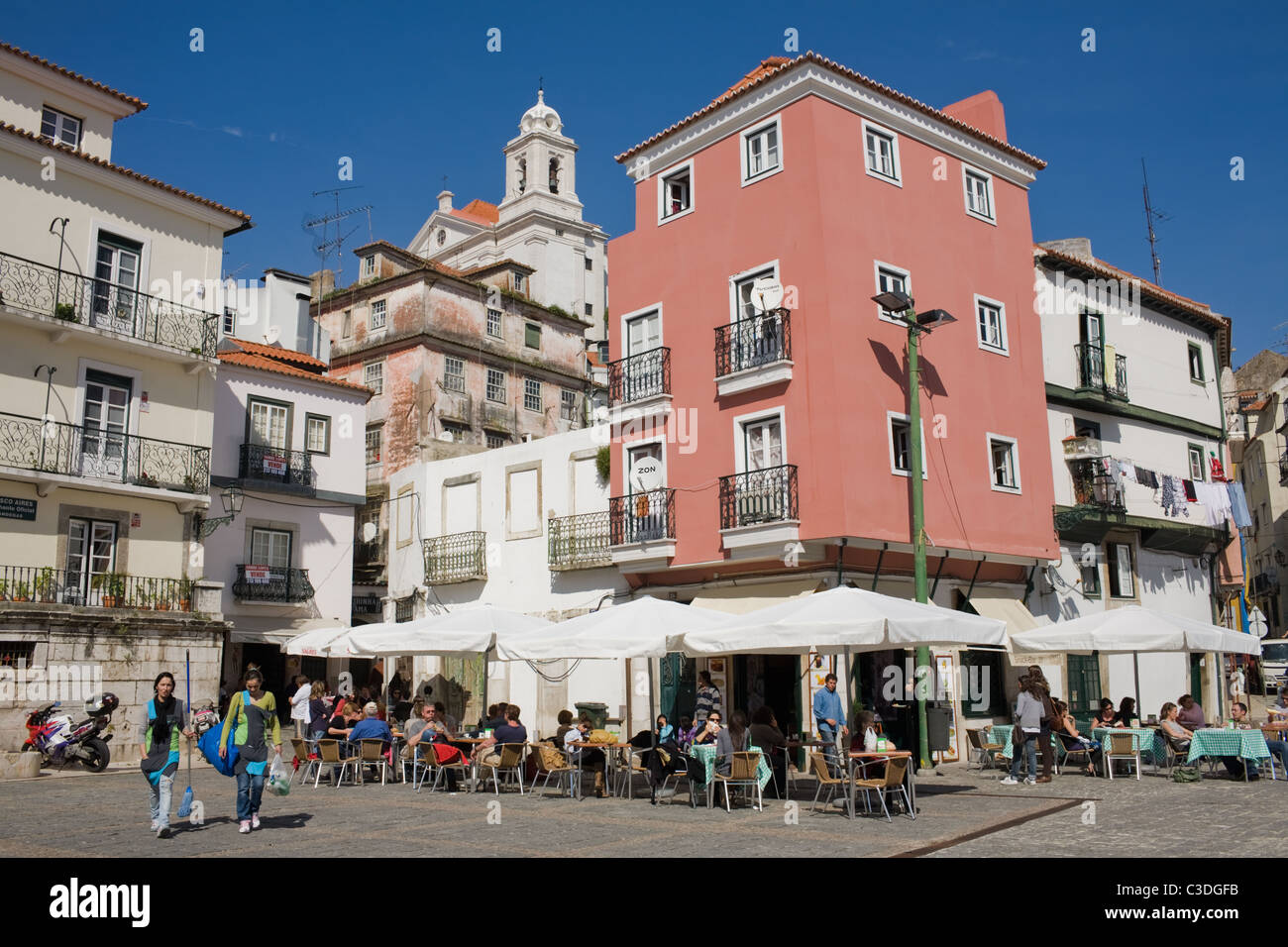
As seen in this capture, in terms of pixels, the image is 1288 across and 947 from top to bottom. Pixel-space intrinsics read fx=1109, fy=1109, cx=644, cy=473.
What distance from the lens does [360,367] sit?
44750 mm

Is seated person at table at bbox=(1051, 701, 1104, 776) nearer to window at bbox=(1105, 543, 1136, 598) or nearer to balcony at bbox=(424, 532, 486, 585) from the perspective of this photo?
window at bbox=(1105, 543, 1136, 598)

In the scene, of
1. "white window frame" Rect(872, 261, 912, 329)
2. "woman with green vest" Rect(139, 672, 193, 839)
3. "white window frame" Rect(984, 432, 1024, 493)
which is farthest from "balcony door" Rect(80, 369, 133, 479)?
"white window frame" Rect(984, 432, 1024, 493)

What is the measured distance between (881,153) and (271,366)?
1822 cm

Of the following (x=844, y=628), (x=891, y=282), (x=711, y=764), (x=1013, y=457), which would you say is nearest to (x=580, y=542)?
(x=891, y=282)

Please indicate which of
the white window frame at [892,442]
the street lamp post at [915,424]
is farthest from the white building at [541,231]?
the street lamp post at [915,424]

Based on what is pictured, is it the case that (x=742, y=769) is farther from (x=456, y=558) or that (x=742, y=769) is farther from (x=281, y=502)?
(x=281, y=502)

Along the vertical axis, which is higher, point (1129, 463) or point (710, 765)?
point (1129, 463)

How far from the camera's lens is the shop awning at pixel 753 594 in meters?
22.0

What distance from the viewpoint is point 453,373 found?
1708 inches

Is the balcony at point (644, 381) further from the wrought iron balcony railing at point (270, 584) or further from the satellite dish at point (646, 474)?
the wrought iron balcony railing at point (270, 584)

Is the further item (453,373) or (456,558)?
(453,373)

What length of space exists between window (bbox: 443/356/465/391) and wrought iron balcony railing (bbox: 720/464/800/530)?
2235 cm

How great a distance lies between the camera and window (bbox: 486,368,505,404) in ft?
148
